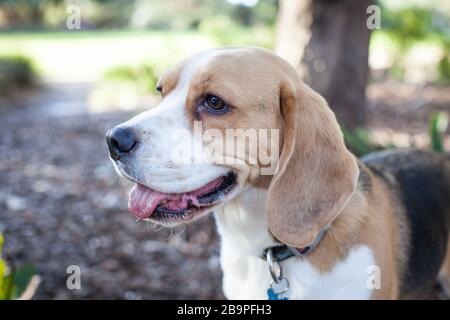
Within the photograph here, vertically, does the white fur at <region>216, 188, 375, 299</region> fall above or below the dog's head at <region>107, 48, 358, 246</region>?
below

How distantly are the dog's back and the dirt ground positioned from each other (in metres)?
0.67

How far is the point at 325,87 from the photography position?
530 centimetres

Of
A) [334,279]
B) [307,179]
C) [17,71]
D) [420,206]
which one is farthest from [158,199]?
[17,71]

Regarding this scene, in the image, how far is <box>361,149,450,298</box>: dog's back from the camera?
3.05 metres

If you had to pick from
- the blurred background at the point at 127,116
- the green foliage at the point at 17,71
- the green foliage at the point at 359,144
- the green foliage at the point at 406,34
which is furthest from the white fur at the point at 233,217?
the green foliage at the point at 17,71

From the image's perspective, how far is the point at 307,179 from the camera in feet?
8.14

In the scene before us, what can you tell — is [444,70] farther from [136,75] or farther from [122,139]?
[122,139]

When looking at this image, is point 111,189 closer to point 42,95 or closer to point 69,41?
point 42,95

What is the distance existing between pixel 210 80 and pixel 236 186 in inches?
20.0

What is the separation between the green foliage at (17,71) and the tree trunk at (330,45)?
11060 millimetres

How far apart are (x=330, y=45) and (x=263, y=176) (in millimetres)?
3022

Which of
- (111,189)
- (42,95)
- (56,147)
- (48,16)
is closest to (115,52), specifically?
(42,95)

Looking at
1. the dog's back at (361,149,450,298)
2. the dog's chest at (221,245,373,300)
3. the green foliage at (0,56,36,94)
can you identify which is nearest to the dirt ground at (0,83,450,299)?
the dog's back at (361,149,450,298)

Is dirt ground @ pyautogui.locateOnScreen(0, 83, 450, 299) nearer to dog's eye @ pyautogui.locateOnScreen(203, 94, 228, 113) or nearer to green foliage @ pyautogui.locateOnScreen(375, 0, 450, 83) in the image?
dog's eye @ pyautogui.locateOnScreen(203, 94, 228, 113)
